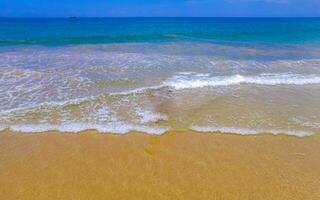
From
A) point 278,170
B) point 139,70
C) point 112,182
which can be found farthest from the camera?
point 139,70

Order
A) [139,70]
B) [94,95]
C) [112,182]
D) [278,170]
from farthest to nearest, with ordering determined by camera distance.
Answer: [139,70], [94,95], [278,170], [112,182]

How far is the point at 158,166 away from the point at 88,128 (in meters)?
2.03

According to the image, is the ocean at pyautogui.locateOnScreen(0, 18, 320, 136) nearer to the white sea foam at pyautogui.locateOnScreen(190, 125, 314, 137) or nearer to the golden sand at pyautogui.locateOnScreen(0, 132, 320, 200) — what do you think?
the white sea foam at pyautogui.locateOnScreen(190, 125, 314, 137)

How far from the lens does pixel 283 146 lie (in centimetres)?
463

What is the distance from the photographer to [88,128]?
17.2 ft

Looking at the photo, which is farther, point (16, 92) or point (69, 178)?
point (16, 92)

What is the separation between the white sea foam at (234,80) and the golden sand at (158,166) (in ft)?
11.6

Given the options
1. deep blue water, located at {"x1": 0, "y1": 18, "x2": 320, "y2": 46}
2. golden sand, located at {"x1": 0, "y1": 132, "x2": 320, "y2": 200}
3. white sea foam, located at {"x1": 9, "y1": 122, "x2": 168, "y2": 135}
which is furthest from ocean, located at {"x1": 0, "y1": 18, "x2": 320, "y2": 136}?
deep blue water, located at {"x1": 0, "y1": 18, "x2": 320, "y2": 46}

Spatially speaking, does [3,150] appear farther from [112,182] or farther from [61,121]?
[112,182]

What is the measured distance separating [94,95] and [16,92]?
93.4 inches

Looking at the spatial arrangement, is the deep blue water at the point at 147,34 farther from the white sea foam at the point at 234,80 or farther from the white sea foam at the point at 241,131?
the white sea foam at the point at 241,131

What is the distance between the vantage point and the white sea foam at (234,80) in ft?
27.4

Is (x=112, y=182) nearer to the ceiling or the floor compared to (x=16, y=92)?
nearer to the floor

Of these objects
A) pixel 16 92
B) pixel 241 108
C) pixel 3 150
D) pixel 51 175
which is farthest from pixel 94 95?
pixel 241 108
